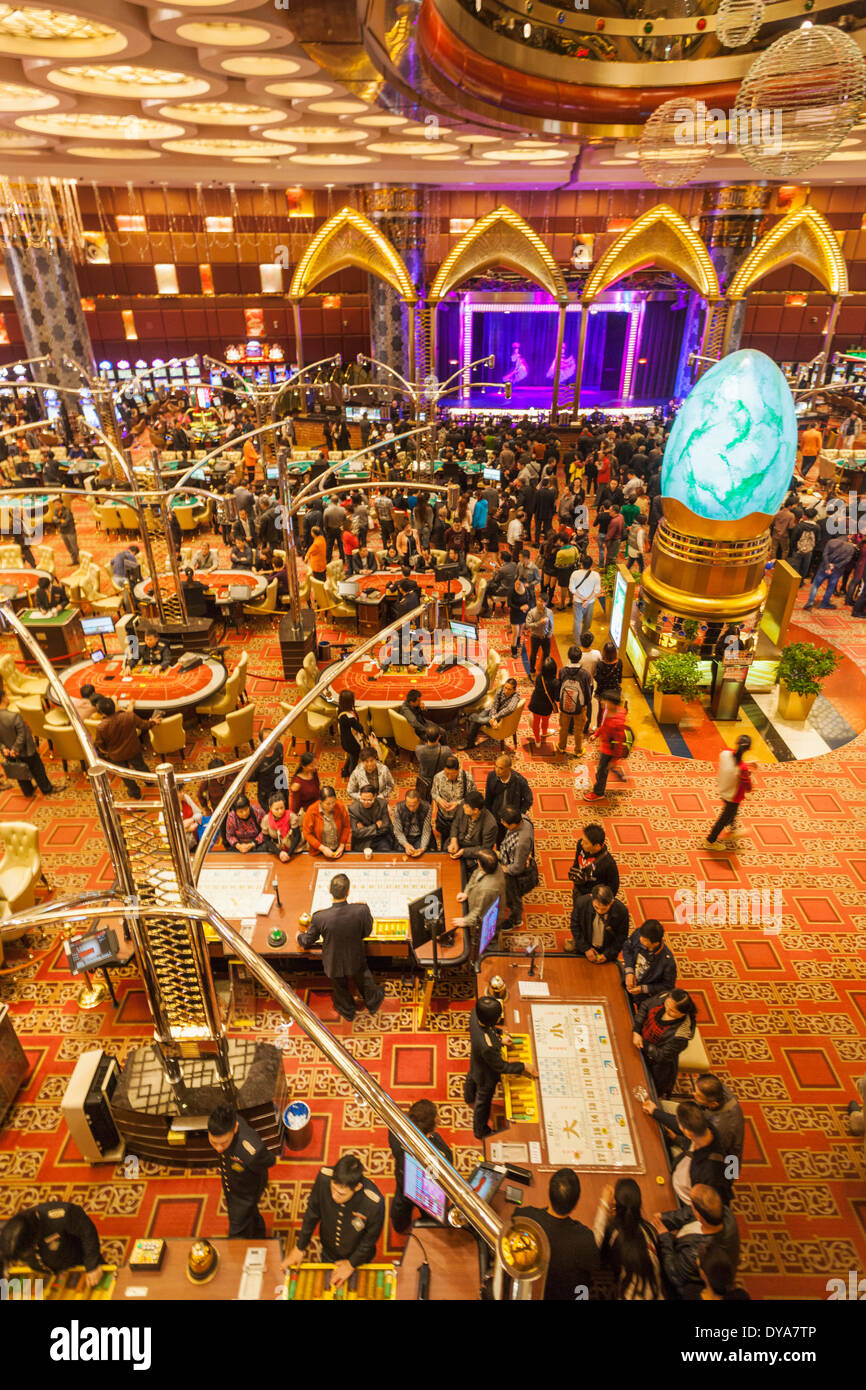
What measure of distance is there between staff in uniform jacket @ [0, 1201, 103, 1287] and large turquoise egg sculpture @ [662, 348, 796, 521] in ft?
27.9

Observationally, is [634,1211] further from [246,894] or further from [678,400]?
[678,400]

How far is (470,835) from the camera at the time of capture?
6.27m

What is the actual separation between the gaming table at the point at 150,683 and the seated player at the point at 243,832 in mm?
2373

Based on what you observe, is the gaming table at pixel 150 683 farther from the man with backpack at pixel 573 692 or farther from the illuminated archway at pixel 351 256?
the illuminated archway at pixel 351 256

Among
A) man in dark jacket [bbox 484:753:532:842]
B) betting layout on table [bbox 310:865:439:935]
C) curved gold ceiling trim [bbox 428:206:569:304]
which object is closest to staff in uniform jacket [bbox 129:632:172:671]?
betting layout on table [bbox 310:865:439:935]

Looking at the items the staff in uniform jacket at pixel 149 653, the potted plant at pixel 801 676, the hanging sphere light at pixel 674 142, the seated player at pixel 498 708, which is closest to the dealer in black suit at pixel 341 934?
the seated player at pixel 498 708

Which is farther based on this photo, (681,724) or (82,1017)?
(681,724)

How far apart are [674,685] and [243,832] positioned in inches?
204

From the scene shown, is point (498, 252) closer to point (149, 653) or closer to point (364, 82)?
point (364, 82)

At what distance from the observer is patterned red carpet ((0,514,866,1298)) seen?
4609 millimetres

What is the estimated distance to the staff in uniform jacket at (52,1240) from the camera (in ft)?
11.7

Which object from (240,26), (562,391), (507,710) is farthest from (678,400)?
(240,26)

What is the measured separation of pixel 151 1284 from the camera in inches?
142

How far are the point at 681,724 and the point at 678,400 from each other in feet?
54.8
